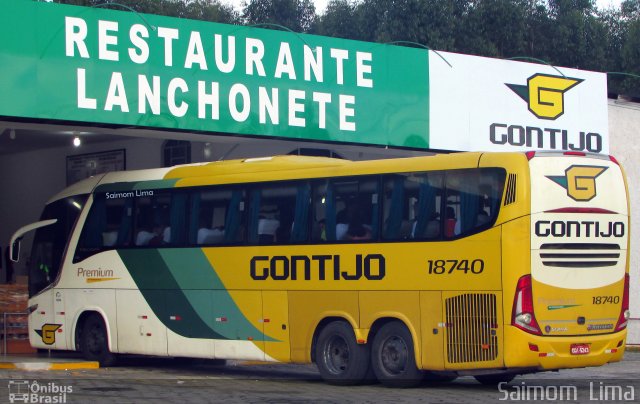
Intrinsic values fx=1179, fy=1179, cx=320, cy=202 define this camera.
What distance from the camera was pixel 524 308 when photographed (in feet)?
51.3

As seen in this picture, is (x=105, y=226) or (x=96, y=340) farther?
(x=96, y=340)

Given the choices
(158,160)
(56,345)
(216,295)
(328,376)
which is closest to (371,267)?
(328,376)

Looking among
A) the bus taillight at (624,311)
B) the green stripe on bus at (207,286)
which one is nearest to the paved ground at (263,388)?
the green stripe on bus at (207,286)

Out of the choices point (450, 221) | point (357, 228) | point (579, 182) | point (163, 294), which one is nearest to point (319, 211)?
point (357, 228)

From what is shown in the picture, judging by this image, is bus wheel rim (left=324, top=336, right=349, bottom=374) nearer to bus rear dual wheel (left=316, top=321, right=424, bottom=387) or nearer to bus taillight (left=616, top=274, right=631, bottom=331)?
bus rear dual wheel (left=316, top=321, right=424, bottom=387)

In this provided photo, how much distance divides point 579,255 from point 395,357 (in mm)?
3048

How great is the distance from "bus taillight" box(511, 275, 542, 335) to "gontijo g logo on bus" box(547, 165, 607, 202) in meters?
1.46

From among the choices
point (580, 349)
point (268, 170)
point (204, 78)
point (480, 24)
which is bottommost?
point (580, 349)

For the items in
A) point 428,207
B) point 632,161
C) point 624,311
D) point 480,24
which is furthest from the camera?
point 480,24

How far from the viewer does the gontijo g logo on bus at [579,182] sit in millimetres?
16234

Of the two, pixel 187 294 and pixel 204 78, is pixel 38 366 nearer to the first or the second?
pixel 187 294

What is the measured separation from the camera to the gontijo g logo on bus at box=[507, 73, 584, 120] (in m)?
27.2

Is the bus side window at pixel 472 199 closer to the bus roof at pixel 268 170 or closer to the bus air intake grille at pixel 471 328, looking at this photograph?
the bus roof at pixel 268 170

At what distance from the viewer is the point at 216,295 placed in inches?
770
